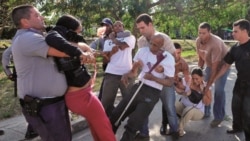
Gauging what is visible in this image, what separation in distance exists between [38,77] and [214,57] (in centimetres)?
305

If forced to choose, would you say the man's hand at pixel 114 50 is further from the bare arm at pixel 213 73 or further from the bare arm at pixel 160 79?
the bare arm at pixel 213 73

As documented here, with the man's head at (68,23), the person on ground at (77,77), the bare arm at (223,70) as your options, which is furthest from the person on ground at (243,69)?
the man's head at (68,23)

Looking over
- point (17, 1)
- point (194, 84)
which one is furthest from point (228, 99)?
point (17, 1)

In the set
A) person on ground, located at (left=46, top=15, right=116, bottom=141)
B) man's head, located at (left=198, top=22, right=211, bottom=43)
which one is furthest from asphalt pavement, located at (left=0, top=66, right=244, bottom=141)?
person on ground, located at (left=46, top=15, right=116, bottom=141)

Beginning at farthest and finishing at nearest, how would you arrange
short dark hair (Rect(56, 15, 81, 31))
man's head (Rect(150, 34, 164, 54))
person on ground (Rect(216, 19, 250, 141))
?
person on ground (Rect(216, 19, 250, 141)) < man's head (Rect(150, 34, 164, 54)) < short dark hair (Rect(56, 15, 81, 31))

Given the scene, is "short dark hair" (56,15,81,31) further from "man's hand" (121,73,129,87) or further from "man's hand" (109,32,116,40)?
"man's hand" (109,32,116,40)

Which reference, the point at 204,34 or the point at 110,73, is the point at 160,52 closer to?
the point at 110,73

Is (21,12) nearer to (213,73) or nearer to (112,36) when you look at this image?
(112,36)

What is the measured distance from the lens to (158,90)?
4.22 m

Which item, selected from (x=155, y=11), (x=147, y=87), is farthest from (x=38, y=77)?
(x=155, y=11)

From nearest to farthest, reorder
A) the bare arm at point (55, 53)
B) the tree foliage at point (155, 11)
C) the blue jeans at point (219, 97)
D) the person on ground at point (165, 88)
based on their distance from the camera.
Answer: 1. the bare arm at point (55, 53)
2. the person on ground at point (165, 88)
3. the blue jeans at point (219, 97)
4. the tree foliage at point (155, 11)

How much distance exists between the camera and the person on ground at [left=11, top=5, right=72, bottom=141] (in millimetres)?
2742

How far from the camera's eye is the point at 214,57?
5043 millimetres

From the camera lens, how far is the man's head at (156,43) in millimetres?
4168
